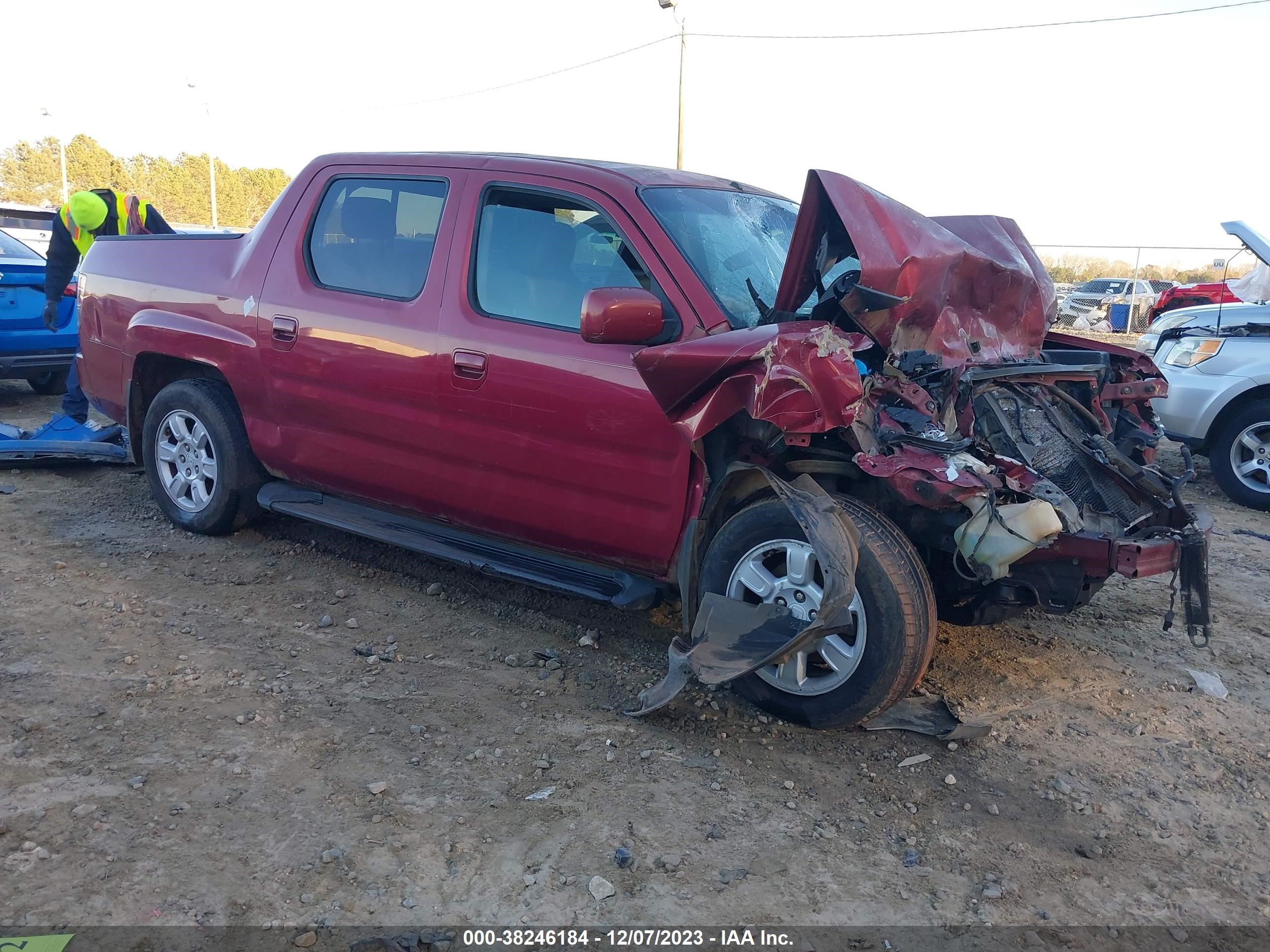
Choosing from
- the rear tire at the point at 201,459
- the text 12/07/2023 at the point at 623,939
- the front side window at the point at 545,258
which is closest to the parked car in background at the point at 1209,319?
the front side window at the point at 545,258

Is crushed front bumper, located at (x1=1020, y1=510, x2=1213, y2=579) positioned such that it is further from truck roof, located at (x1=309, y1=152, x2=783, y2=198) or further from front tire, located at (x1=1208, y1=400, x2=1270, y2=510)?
front tire, located at (x1=1208, y1=400, x2=1270, y2=510)

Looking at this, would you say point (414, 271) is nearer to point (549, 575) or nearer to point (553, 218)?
point (553, 218)

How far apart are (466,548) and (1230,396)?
558 cm

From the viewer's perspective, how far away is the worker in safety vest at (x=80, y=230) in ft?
22.0

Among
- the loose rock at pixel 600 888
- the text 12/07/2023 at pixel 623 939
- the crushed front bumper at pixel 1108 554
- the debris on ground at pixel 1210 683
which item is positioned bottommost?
the text 12/07/2023 at pixel 623 939

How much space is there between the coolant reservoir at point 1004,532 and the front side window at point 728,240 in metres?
1.06

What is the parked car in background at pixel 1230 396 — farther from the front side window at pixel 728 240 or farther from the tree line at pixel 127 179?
the tree line at pixel 127 179

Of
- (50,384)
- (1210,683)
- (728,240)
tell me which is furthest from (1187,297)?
(50,384)

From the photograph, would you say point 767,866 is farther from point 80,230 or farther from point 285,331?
point 80,230

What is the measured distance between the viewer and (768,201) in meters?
4.41

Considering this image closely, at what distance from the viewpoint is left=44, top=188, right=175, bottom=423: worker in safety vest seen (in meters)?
6.71

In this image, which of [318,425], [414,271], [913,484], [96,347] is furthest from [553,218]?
[96,347]

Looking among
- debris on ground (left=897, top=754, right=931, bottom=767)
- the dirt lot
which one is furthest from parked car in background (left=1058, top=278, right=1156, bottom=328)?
debris on ground (left=897, top=754, right=931, bottom=767)

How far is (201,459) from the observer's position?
4.87 m
